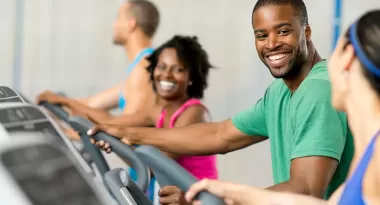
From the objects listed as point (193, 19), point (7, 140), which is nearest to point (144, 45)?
point (193, 19)

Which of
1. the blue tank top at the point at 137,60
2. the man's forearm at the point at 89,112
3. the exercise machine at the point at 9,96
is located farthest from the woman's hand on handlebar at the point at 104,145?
the blue tank top at the point at 137,60

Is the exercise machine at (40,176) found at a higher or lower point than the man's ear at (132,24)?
higher

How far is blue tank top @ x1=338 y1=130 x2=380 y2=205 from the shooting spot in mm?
775

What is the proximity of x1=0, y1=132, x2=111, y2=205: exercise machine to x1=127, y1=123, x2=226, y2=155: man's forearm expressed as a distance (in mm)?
791

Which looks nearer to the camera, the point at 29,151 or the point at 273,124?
the point at 29,151

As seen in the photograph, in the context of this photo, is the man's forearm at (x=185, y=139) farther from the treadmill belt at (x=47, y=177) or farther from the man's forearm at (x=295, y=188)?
the treadmill belt at (x=47, y=177)

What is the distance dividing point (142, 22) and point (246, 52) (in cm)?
51

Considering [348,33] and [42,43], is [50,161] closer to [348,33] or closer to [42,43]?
[348,33]

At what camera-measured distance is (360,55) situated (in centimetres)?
80

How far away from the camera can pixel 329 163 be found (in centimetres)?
122

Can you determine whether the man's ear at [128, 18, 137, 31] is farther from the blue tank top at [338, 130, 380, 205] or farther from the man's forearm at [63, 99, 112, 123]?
the blue tank top at [338, 130, 380, 205]

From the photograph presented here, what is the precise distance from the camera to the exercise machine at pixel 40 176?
0.84 metres

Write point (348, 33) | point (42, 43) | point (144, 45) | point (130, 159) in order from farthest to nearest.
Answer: point (42, 43) → point (144, 45) → point (130, 159) → point (348, 33)

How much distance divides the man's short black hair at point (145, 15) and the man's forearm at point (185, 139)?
2.99ft
